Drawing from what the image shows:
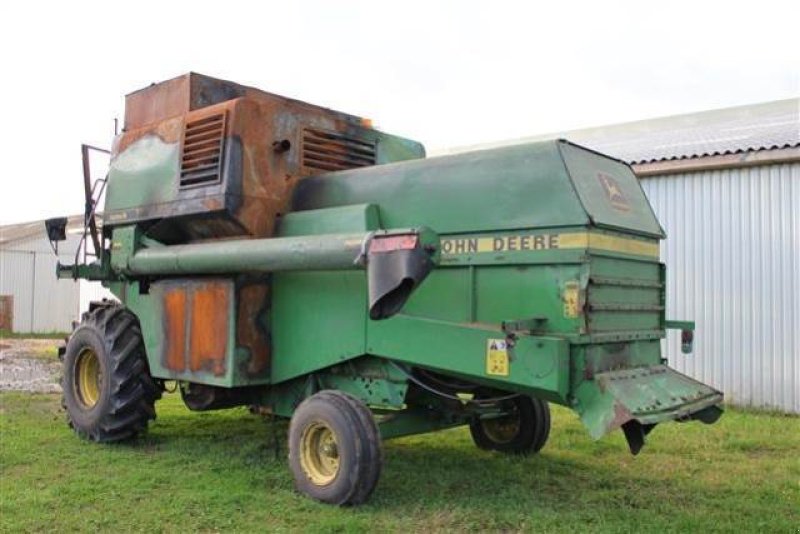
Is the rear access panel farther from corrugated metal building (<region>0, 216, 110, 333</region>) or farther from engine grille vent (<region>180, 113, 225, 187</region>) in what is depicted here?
corrugated metal building (<region>0, 216, 110, 333</region>)

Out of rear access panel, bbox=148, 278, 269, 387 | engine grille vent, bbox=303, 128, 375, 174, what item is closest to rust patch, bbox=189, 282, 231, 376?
rear access panel, bbox=148, 278, 269, 387

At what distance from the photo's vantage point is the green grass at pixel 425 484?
4.98 m

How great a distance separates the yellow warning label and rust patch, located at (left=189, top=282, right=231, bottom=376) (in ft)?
8.95

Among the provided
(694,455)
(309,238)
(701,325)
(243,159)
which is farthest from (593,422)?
(701,325)

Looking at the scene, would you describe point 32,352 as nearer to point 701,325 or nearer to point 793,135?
point 701,325

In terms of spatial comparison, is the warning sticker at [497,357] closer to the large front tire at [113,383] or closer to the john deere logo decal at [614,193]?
the john deere logo decal at [614,193]

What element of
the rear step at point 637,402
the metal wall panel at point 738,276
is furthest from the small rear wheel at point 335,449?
the metal wall panel at point 738,276

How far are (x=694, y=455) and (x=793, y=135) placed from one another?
5.22 meters

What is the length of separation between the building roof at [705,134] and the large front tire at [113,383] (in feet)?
22.6

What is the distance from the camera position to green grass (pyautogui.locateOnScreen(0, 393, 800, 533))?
498 centimetres

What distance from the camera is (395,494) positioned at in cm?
561

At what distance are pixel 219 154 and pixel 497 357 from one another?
290cm

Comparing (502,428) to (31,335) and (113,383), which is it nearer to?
(113,383)

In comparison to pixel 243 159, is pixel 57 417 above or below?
below
